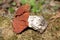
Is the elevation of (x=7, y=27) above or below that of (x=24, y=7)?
below

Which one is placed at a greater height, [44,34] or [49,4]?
[49,4]

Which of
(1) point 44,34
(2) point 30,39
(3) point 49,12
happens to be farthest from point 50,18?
(2) point 30,39

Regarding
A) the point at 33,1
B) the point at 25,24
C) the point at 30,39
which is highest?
the point at 33,1

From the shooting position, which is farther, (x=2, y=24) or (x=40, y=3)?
(x=40, y=3)

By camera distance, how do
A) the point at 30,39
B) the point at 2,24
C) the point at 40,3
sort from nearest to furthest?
the point at 30,39 → the point at 2,24 → the point at 40,3

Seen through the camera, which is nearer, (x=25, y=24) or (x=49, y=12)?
(x=25, y=24)

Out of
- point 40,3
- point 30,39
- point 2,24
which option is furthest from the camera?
point 40,3

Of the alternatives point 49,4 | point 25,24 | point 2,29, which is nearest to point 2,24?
point 2,29

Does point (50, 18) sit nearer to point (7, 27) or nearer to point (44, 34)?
point (44, 34)

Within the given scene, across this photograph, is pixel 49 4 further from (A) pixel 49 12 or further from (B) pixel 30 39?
(B) pixel 30 39
